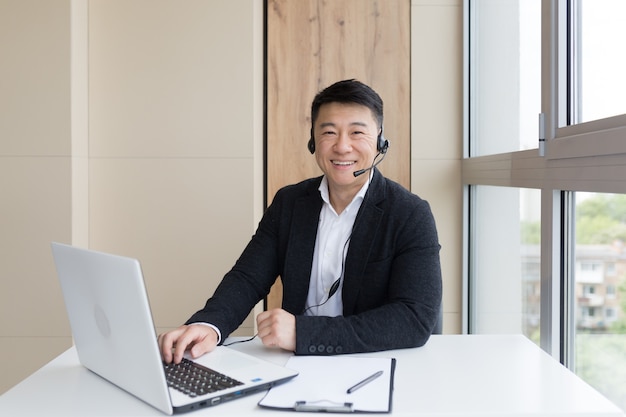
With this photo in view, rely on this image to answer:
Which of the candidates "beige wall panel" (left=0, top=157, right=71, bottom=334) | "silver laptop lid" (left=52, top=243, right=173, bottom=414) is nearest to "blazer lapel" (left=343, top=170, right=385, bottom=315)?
"silver laptop lid" (left=52, top=243, right=173, bottom=414)

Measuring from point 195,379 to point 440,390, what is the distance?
498 millimetres

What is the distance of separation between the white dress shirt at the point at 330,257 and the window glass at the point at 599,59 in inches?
27.0

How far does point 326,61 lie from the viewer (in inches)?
129

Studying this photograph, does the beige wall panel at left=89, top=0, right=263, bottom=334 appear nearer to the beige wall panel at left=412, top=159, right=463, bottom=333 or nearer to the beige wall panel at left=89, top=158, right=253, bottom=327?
the beige wall panel at left=89, top=158, right=253, bottom=327

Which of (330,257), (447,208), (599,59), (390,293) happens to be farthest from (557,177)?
(447,208)

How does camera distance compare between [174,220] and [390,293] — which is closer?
[390,293]

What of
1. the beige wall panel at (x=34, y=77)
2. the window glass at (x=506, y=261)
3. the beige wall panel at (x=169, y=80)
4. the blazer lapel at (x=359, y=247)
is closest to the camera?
the blazer lapel at (x=359, y=247)

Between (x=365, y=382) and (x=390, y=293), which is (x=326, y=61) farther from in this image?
(x=365, y=382)

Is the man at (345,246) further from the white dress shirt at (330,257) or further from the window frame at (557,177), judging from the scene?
the window frame at (557,177)

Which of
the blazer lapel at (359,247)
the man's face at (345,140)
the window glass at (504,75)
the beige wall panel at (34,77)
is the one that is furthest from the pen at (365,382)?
the beige wall panel at (34,77)

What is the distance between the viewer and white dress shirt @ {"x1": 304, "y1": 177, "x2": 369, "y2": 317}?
6.88 feet

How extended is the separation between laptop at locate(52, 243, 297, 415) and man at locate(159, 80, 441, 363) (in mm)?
314

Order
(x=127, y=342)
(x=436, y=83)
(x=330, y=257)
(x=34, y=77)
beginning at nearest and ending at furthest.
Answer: (x=127, y=342) < (x=330, y=257) < (x=34, y=77) < (x=436, y=83)

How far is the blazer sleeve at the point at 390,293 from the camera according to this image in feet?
5.41
